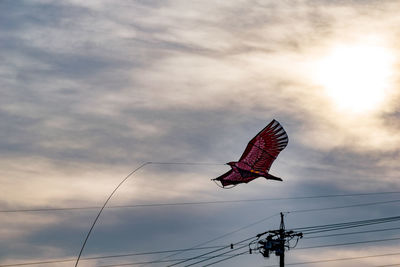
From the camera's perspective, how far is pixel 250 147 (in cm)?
7312

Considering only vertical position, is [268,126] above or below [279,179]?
above

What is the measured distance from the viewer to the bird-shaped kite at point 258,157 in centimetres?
7194

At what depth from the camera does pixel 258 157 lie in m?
72.9

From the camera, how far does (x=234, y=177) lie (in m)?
71.9

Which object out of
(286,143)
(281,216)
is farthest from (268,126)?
(281,216)

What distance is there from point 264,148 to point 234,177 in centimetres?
327

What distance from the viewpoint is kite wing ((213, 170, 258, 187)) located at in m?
71.8

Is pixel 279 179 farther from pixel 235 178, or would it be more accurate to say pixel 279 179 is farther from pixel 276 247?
pixel 276 247

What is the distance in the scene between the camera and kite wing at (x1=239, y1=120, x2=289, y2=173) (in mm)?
72375

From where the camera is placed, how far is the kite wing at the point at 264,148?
72.4 metres

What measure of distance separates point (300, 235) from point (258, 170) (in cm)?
971

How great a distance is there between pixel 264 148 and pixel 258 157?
0.81m

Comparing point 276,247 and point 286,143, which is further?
point 276,247

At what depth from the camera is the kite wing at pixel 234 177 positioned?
236 ft
